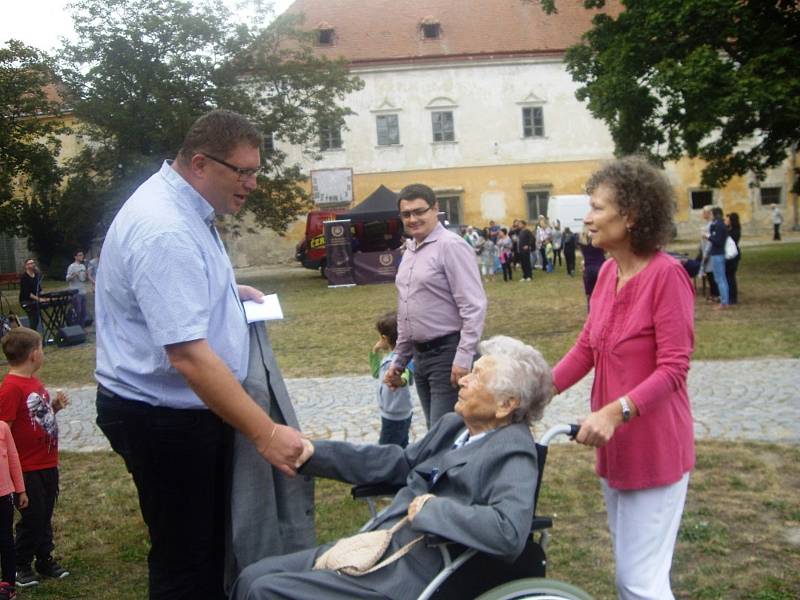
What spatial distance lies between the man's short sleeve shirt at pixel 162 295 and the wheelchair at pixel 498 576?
98 cm

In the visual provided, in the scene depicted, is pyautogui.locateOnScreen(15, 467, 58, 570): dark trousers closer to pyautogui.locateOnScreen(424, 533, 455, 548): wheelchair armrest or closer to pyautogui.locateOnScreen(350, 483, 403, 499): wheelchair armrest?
pyautogui.locateOnScreen(350, 483, 403, 499): wheelchair armrest

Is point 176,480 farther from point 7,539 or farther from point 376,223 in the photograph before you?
point 376,223

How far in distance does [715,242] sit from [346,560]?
14474 millimetres

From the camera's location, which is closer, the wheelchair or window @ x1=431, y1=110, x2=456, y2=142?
the wheelchair

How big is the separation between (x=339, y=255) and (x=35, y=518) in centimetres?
2513

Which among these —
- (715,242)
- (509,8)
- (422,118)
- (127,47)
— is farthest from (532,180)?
(715,242)

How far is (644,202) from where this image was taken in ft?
10.2

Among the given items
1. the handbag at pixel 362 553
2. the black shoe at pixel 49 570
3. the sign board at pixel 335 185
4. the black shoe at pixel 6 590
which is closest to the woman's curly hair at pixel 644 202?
the handbag at pixel 362 553

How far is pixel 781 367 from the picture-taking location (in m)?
10.0

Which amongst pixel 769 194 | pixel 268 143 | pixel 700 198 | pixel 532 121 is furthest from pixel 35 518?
pixel 769 194

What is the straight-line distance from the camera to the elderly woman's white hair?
10.6 feet

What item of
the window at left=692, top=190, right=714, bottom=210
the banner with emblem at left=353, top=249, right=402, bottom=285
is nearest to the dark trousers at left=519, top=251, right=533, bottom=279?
the banner with emblem at left=353, top=249, right=402, bottom=285

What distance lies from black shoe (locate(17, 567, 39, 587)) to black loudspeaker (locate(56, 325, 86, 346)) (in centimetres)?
1325

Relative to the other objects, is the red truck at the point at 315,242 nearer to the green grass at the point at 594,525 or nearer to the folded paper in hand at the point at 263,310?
the green grass at the point at 594,525
